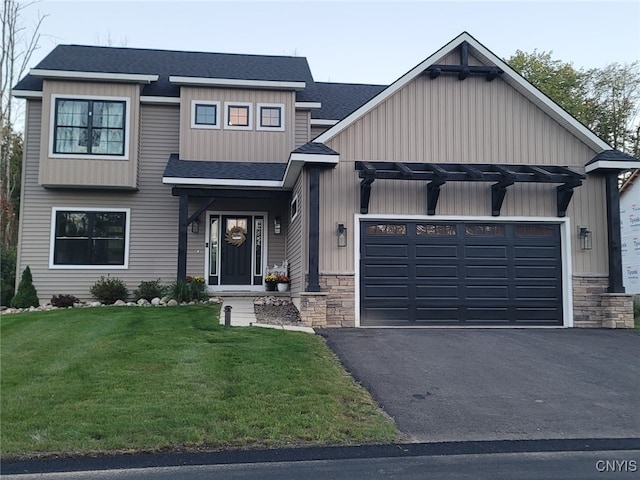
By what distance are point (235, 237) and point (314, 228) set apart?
477 cm

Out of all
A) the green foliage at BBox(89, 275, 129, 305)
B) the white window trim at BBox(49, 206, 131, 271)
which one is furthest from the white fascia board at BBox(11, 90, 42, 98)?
the green foliage at BBox(89, 275, 129, 305)

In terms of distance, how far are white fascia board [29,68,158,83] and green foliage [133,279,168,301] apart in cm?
540

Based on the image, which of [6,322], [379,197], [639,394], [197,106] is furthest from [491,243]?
[6,322]

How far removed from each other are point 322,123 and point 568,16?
273 inches

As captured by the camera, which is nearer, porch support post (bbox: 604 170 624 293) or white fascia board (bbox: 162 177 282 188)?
porch support post (bbox: 604 170 624 293)

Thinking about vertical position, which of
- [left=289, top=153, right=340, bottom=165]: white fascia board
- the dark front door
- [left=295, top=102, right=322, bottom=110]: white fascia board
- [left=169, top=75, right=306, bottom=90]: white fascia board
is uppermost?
[left=169, top=75, right=306, bottom=90]: white fascia board

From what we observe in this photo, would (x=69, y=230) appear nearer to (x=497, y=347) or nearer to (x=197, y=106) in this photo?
(x=197, y=106)

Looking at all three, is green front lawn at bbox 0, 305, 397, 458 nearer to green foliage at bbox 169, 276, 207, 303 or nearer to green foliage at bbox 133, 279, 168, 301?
green foliage at bbox 169, 276, 207, 303

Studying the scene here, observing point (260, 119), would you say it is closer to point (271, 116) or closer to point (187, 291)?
point (271, 116)

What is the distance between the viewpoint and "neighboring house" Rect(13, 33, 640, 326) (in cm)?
1076

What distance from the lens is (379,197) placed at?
35.8ft

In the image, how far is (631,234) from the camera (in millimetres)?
17641

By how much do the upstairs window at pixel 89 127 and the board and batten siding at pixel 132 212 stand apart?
562mm

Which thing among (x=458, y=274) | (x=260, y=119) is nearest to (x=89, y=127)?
(x=260, y=119)
